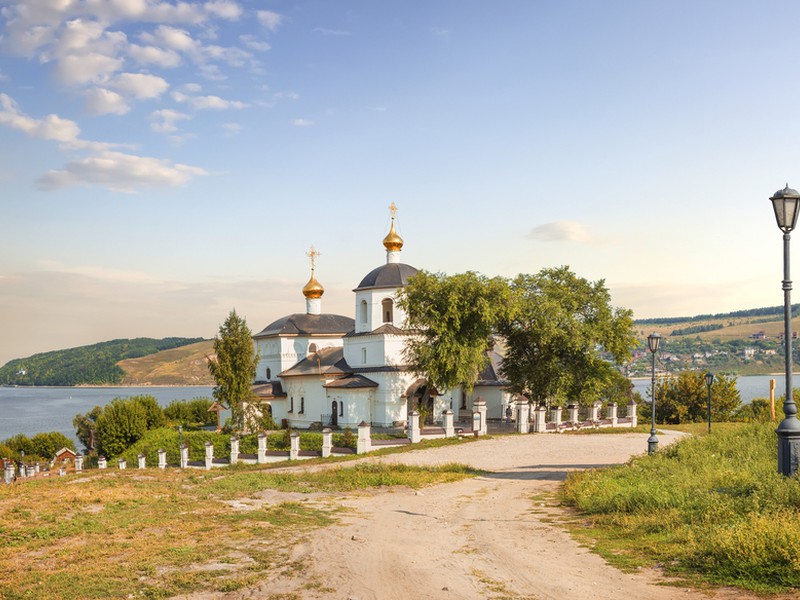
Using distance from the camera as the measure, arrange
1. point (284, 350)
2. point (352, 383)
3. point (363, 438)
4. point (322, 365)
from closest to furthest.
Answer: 1. point (363, 438)
2. point (352, 383)
3. point (322, 365)
4. point (284, 350)

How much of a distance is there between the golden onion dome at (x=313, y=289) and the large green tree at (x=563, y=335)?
57.9 ft

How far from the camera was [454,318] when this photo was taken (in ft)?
114

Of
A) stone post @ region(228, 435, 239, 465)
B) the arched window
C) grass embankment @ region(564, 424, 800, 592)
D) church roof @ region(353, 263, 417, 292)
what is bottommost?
stone post @ region(228, 435, 239, 465)

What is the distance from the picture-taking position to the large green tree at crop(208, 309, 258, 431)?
41.9m

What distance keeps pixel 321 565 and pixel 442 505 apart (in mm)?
6257

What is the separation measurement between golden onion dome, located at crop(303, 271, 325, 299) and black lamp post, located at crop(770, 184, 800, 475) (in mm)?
42422

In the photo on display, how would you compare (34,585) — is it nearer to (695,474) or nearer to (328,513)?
(328,513)

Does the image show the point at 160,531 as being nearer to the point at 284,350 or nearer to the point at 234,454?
the point at 234,454

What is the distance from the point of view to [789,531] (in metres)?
8.25

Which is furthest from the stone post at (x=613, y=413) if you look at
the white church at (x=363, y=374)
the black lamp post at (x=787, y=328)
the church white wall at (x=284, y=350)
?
the black lamp post at (x=787, y=328)

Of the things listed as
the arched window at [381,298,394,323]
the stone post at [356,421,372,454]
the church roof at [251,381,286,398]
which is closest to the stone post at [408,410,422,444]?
the stone post at [356,421,372,454]

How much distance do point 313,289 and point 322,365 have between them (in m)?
7.68

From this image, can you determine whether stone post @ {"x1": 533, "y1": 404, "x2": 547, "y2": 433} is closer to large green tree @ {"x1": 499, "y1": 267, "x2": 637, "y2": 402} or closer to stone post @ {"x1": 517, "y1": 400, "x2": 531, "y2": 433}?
stone post @ {"x1": 517, "y1": 400, "x2": 531, "y2": 433}

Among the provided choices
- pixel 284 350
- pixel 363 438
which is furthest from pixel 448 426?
pixel 284 350
